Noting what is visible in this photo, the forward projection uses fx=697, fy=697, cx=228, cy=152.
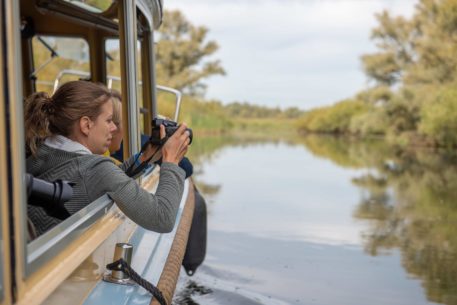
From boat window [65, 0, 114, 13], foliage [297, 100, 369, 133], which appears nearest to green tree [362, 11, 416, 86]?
foliage [297, 100, 369, 133]

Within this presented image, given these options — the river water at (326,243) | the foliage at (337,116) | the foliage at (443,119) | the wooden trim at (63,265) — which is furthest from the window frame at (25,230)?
the foliage at (337,116)

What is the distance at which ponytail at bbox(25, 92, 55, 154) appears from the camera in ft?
6.75

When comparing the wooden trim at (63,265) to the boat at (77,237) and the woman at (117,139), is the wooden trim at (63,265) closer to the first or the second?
the boat at (77,237)

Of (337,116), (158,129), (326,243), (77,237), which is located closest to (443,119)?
(326,243)

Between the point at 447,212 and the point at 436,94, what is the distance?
71.8 feet

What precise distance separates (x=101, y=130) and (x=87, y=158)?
23 cm

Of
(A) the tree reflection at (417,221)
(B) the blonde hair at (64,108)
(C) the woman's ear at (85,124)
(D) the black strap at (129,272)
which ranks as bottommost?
(A) the tree reflection at (417,221)

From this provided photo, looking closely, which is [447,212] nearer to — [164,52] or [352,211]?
[352,211]

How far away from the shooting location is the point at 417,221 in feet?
27.7

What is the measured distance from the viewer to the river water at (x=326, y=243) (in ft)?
16.6

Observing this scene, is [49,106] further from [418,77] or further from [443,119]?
[418,77]

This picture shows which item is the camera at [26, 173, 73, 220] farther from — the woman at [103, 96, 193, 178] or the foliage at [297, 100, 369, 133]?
the foliage at [297, 100, 369, 133]

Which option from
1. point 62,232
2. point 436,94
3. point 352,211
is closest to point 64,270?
point 62,232

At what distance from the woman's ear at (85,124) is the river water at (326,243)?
9.22 feet
